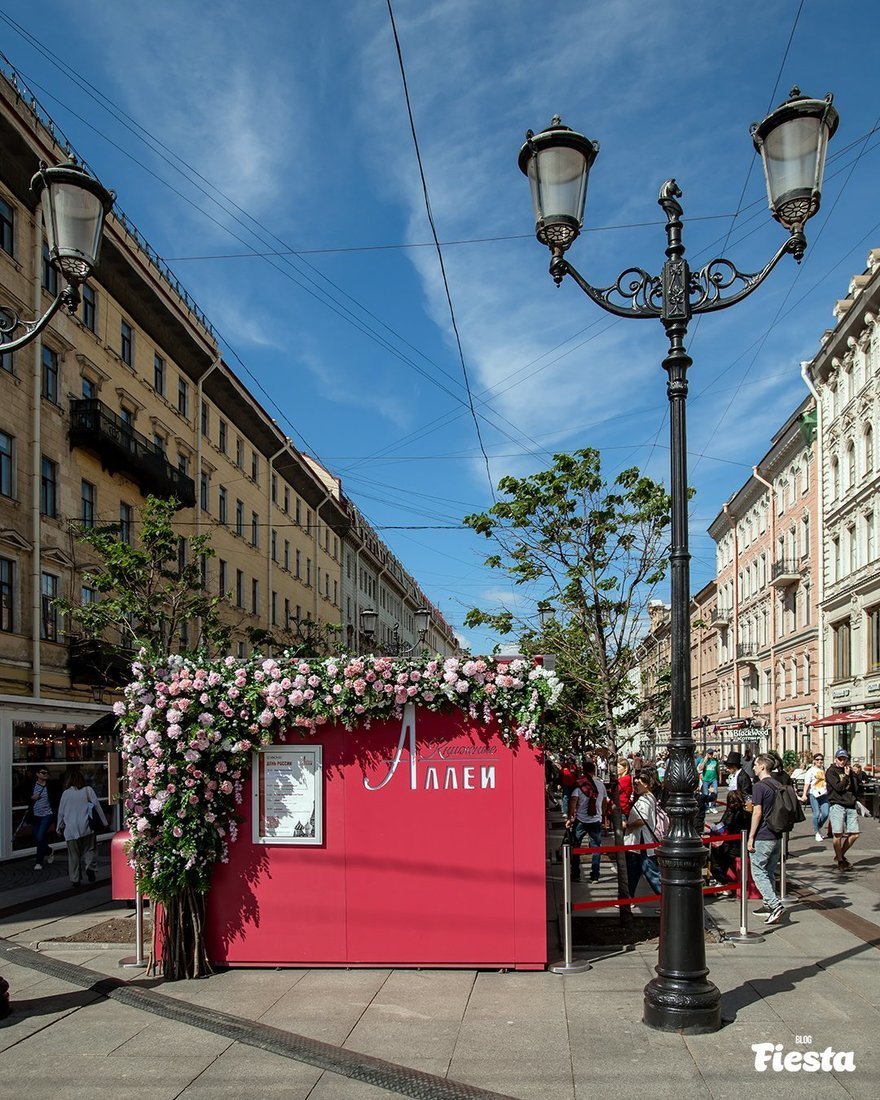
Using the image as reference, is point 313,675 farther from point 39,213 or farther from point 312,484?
point 312,484

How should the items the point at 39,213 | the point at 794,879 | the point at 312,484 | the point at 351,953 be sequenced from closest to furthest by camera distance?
1. the point at 351,953
2. the point at 794,879
3. the point at 39,213
4. the point at 312,484

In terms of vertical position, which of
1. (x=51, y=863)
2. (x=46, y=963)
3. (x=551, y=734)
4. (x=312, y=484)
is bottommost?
(x=51, y=863)

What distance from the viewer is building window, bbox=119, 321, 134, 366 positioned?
95.6 ft

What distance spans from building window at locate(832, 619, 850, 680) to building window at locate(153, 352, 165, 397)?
27.3 m

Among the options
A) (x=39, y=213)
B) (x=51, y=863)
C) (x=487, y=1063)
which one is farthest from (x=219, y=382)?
(x=487, y=1063)

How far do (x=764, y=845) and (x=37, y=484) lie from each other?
59.4ft

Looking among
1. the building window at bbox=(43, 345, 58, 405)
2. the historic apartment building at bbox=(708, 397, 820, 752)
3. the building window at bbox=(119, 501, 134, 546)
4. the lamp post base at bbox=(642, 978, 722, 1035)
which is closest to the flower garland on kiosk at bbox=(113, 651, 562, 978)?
the lamp post base at bbox=(642, 978, 722, 1035)

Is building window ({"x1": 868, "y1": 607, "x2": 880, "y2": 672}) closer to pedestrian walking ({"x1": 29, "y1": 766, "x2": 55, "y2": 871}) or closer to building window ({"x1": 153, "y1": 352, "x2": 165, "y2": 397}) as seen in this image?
building window ({"x1": 153, "y1": 352, "x2": 165, "y2": 397})

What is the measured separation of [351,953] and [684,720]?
370 cm

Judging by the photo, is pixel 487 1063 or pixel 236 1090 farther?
pixel 487 1063

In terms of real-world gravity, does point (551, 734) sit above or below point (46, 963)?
above

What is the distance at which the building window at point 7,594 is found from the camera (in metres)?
21.8

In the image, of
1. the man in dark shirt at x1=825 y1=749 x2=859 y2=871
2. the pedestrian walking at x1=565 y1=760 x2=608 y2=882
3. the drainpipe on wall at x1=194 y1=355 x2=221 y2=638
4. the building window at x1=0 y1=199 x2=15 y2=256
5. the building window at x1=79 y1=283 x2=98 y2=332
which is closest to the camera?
the pedestrian walking at x1=565 y1=760 x2=608 y2=882

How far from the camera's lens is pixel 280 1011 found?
730 centimetres
